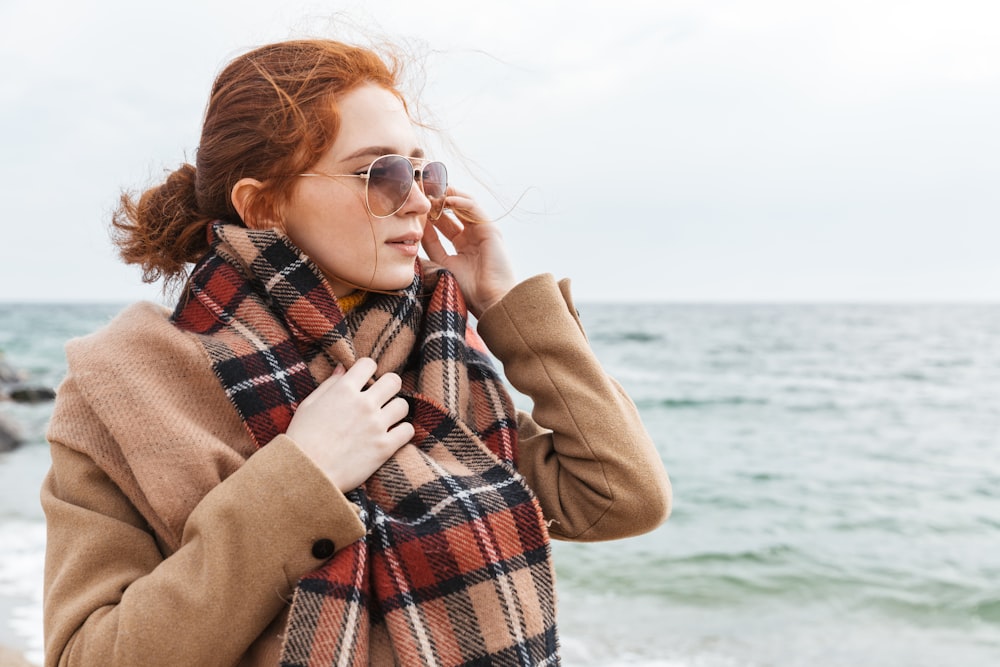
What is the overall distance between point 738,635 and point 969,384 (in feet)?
55.9

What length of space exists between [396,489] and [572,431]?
0.44 m

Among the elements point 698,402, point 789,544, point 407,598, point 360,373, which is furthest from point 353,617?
point 698,402

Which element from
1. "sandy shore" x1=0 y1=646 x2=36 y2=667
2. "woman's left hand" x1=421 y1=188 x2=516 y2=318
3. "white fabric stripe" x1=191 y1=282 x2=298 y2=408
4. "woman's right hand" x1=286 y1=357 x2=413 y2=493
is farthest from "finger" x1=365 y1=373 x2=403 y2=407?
"sandy shore" x1=0 y1=646 x2=36 y2=667

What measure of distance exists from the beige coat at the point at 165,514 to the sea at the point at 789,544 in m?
0.46

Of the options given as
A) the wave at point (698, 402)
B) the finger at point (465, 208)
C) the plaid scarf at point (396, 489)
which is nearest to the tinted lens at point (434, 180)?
the finger at point (465, 208)

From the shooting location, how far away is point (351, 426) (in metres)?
1.55

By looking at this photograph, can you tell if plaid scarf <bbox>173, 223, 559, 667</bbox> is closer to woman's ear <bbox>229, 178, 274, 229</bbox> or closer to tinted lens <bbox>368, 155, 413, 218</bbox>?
woman's ear <bbox>229, 178, 274, 229</bbox>

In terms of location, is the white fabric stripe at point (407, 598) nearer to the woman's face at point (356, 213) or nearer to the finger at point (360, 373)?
the finger at point (360, 373)

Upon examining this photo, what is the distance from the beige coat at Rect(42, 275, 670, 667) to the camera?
1364 mm

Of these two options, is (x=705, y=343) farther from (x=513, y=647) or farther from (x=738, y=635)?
(x=513, y=647)

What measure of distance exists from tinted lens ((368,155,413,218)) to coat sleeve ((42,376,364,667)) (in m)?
0.52

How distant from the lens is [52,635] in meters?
1.42

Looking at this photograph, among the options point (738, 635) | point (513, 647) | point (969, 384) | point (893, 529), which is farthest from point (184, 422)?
point (969, 384)

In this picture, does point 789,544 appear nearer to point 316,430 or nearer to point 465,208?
point 465,208
